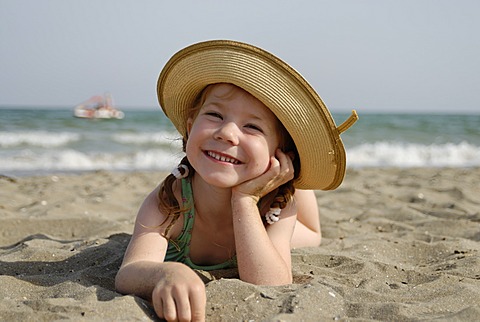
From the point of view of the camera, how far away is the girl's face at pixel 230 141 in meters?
2.78

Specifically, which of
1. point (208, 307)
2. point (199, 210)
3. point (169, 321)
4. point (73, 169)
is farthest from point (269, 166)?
point (73, 169)

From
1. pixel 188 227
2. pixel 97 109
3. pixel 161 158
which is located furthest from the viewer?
pixel 97 109

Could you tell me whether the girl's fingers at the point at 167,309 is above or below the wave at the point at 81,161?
above

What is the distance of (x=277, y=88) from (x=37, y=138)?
13.3 m

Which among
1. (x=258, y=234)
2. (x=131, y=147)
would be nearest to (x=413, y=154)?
(x=131, y=147)

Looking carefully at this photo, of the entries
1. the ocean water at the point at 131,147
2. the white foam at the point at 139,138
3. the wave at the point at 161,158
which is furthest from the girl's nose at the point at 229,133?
the white foam at the point at 139,138

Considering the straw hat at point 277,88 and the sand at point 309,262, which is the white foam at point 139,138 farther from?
the straw hat at point 277,88

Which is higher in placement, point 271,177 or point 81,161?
point 271,177

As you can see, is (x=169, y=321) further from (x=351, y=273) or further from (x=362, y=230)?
(x=362, y=230)

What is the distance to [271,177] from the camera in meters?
2.93

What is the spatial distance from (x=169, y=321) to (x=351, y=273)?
1.41 meters

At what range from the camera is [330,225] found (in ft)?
16.4

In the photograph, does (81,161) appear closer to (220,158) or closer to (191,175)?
(191,175)

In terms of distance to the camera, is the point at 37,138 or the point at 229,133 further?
the point at 37,138
